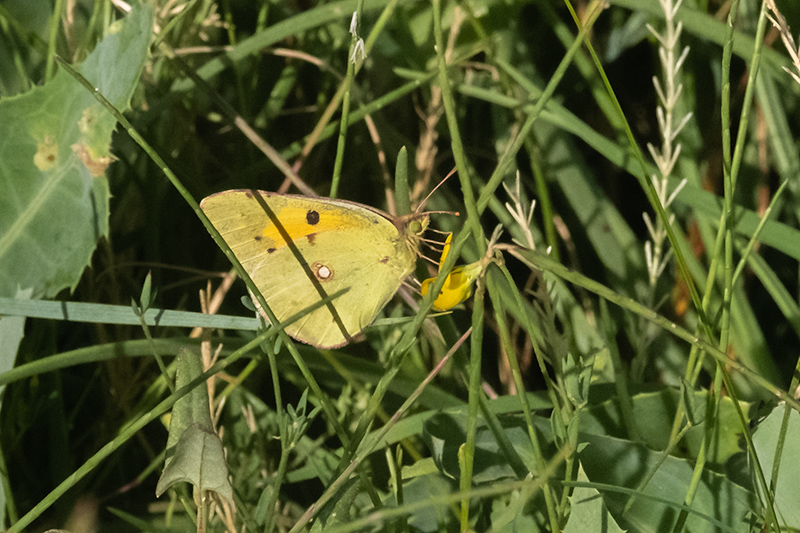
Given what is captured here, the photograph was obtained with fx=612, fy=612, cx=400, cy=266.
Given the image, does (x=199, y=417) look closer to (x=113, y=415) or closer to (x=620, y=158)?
(x=113, y=415)

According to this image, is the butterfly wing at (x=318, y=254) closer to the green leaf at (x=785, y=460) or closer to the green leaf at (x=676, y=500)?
the green leaf at (x=676, y=500)

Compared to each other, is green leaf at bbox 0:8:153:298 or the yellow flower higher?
green leaf at bbox 0:8:153:298

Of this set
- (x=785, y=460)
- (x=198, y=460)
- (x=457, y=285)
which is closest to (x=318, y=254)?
(x=457, y=285)

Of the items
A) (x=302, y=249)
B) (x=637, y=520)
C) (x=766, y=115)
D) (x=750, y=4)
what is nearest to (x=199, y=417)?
(x=302, y=249)

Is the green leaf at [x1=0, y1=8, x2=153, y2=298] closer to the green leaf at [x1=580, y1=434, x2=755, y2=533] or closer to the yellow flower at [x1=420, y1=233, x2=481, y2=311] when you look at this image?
the yellow flower at [x1=420, y1=233, x2=481, y2=311]

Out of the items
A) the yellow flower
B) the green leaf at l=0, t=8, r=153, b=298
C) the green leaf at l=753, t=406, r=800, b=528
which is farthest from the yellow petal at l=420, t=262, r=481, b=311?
the green leaf at l=0, t=8, r=153, b=298

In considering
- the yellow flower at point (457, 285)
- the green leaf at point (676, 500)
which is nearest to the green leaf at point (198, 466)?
the yellow flower at point (457, 285)
